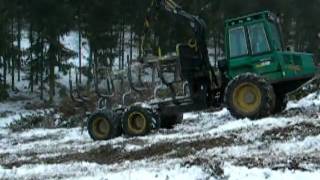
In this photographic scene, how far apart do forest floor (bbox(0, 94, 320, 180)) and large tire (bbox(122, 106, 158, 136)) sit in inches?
15.7

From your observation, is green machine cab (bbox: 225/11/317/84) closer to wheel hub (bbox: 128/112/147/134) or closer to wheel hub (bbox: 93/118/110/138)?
wheel hub (bbox: 128/112/147/134)

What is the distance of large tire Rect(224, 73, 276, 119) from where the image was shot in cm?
1661

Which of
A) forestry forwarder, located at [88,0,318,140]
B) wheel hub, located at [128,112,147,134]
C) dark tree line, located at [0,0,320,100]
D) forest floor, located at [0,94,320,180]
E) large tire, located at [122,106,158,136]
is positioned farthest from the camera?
dark tree line, located at [0,0,320,100]

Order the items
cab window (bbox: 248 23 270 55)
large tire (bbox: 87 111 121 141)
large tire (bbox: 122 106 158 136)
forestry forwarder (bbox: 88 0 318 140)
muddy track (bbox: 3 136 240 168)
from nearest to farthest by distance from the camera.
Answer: muddy track (bbox: 3 136 240 168)
forestry forwarder (bbox: 88 0 318 140)
cab window (bbox: 248 23 270 55)
large tire (bbox: 122 106 158 136)
large tire (bbox: 87 111 121 141)

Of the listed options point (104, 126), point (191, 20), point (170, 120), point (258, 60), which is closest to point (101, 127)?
point (104, 126)

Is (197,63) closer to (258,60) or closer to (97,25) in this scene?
(258,60)

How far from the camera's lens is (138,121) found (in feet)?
61.3

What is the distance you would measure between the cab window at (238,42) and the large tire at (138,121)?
2.97 meters

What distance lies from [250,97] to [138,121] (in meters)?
3.55

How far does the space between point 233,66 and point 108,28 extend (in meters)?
32.6

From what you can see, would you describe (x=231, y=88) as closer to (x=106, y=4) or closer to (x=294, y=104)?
(x=294, y=104)

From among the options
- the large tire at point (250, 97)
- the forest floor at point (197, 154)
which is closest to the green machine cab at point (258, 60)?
the large tire at point (250, 97)

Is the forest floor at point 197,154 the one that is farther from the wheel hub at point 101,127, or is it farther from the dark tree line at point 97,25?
the dark tree line at point 97,25

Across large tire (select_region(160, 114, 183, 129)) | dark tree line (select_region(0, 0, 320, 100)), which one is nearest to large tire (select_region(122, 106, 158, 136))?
large tire (select_region(160, 114, 183, 129))
